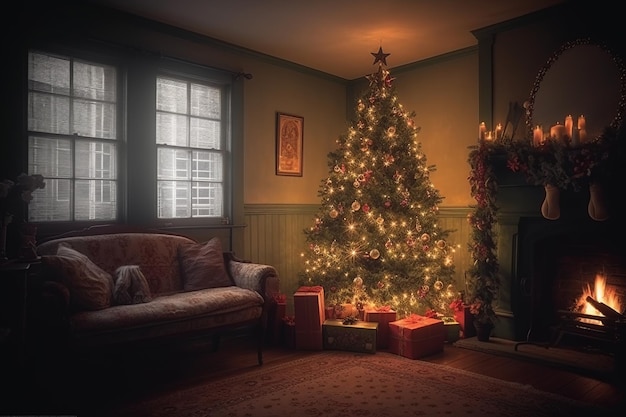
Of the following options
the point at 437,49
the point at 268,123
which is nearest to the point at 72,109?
the point at 268,123

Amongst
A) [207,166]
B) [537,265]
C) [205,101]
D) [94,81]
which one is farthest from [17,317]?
[537,265]

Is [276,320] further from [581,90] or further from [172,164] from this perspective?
[581,90]

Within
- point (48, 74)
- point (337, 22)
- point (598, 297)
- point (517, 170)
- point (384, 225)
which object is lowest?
point (598, 297)

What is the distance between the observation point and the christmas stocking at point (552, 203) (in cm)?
374

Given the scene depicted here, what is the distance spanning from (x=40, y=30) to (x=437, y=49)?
3711 mm

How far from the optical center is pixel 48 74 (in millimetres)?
3717

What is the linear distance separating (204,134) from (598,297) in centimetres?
382

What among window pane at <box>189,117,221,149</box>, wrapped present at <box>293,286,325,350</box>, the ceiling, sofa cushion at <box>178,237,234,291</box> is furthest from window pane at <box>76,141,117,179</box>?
wrapped present at <box>293,286,325,350</box>

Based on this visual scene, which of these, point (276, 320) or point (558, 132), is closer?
point (558, 132)

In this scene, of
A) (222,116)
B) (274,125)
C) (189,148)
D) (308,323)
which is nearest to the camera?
(308,323)

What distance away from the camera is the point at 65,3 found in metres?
3.76

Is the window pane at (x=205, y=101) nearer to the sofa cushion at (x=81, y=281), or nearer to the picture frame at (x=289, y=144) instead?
the picture frame at (x=289, y=144)

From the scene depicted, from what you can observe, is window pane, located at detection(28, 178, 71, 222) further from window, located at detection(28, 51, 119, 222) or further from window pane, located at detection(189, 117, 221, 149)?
window pane, located at detection(189, 117, 221, 149)

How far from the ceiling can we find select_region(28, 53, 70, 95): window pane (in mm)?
657
